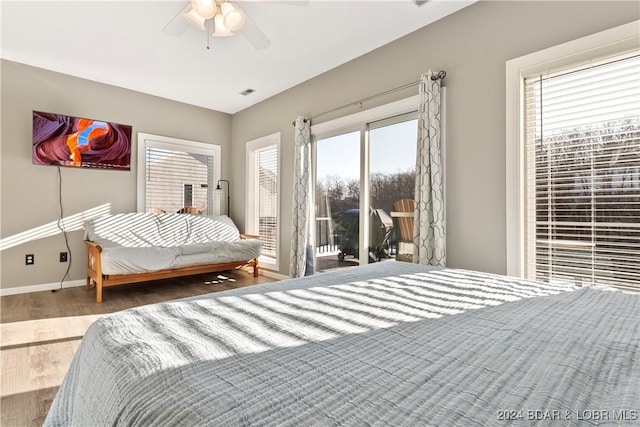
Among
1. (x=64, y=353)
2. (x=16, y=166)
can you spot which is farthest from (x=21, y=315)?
(x=16, y=166)

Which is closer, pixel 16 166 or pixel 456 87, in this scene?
pixel 456 87

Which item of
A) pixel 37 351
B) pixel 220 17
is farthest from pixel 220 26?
pixel 37 351

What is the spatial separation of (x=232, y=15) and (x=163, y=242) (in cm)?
291

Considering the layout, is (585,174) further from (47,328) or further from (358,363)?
(47,328)

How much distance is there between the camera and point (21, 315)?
291 cm

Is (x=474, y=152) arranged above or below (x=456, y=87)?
below

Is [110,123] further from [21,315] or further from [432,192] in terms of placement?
[432,192]

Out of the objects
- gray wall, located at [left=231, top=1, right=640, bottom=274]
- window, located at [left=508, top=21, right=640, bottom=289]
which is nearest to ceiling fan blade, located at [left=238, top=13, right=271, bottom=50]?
gray wall, located at [left=231, top=1, right=640, bottom=274]

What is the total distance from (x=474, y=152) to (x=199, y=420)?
264 cm

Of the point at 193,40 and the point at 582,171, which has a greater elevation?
the point at 193,40

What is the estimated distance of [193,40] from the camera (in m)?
3.14

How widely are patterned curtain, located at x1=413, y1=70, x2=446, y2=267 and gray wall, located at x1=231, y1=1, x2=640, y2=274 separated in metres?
0.13

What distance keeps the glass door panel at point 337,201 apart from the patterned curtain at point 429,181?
0.94 metres

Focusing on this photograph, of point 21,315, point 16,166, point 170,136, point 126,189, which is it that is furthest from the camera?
point 170,136
